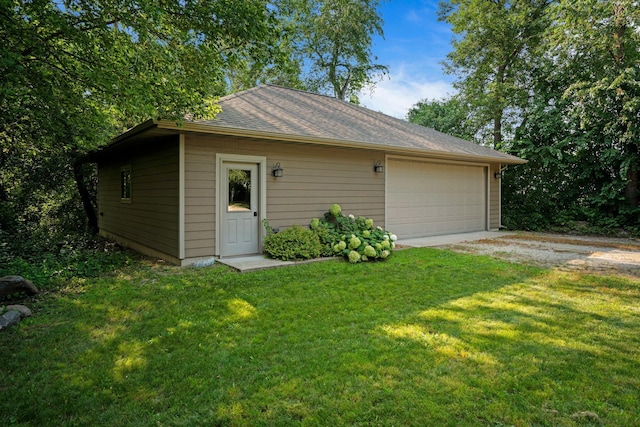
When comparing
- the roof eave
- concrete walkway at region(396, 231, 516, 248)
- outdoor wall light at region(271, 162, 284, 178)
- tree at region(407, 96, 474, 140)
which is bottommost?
concrete walkway at region(396, 231, 516, 248)

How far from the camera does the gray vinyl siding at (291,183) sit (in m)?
6.23

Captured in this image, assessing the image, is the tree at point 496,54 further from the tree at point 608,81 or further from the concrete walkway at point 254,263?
the concrete walkway at point 254,263

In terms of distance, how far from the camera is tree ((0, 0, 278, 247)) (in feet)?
13.8

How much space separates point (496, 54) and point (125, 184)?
15434 mm

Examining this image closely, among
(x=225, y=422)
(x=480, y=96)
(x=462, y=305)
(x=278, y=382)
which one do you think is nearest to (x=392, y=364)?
(x=278, y=382)

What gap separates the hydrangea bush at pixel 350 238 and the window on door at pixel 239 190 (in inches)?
55.0

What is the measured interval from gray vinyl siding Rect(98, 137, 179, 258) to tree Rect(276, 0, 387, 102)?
12021mm

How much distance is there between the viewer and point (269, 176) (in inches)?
275

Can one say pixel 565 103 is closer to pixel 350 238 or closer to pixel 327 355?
pixel 350 238

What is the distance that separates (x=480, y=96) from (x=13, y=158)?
688 inches

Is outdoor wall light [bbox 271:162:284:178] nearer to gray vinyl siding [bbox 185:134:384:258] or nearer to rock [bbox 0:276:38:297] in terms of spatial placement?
gray vinyl siding [bbox 185:134:384:258]

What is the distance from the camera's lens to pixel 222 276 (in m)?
5.36

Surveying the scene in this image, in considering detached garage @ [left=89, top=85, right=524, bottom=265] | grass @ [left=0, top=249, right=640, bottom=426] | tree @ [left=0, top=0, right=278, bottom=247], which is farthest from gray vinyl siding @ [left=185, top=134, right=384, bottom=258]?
grass @ [left=0, top=249, right=640, bottom=426]

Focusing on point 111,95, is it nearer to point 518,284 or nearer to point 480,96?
point 518,284
